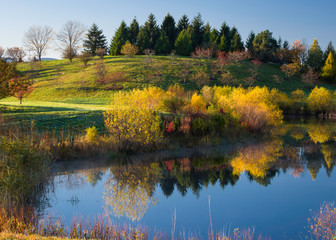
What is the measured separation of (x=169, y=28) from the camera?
87.4 meters

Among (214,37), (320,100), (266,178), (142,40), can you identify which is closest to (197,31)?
(214,37)

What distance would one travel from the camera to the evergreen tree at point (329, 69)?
7444 cm

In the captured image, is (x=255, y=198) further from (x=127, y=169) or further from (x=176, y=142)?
(x=176, y=142)

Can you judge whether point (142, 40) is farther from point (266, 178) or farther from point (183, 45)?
point (266, 178)

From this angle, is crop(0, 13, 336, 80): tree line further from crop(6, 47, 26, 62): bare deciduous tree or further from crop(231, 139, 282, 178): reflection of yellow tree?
crop(231, 139, 282, 178): reflection of yellow tree

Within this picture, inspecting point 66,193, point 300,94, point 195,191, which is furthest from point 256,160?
point 300,94

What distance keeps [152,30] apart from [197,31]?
1315cm

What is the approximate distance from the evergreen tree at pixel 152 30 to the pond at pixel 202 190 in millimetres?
66126

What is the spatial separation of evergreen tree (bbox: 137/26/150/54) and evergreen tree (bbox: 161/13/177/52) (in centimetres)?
768

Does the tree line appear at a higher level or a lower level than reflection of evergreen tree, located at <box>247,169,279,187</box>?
higher

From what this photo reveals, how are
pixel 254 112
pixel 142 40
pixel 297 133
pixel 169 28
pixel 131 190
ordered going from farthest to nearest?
pixel 169 28
pixel 142 40
pixel 297 133
pixel 254 112
pixel 131 190

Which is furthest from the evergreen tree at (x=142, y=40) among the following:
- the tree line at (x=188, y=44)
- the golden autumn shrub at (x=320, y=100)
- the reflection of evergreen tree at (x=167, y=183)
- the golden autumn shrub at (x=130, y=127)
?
the reflection of evergreen tree at (x=167, y=183)

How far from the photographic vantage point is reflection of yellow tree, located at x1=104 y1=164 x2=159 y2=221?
1119 cm

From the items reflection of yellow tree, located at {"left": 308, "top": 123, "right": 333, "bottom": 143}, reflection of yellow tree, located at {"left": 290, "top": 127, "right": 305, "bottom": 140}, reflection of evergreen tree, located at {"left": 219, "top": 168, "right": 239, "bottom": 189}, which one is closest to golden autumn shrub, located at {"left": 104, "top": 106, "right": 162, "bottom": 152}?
reflection of evergreen tree, located at {"left": 219, "top": 168, "right": 239, "bottom": 189}
